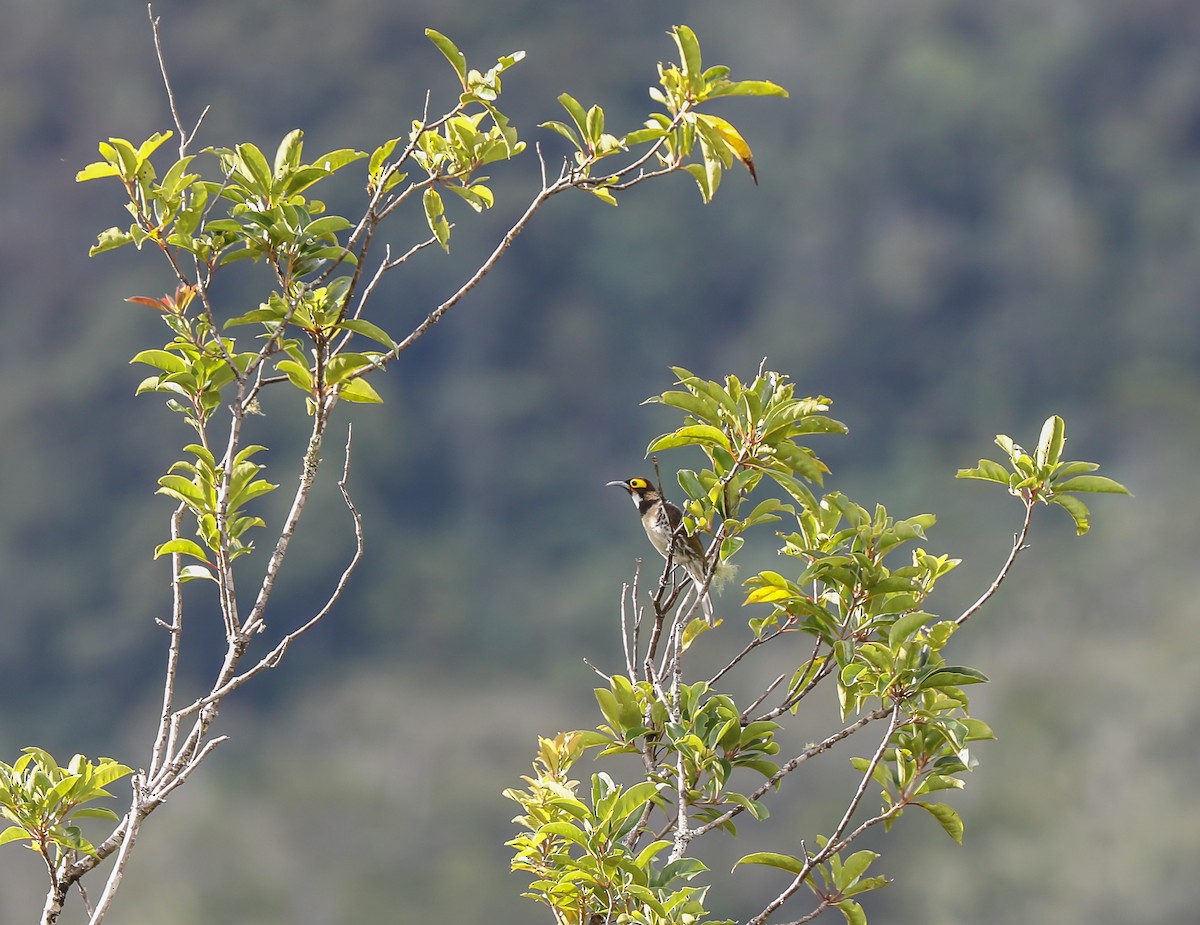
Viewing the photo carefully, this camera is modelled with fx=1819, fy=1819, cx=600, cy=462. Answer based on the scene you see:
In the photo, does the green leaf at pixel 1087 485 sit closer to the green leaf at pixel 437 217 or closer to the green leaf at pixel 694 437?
the green leaf at pixel 694 437

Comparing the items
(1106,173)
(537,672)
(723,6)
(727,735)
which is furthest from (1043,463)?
(723,6)

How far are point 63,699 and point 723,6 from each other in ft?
152

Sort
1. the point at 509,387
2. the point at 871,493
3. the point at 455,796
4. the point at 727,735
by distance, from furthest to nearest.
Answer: the point at 509,387 < the point at 871,493 < the point at 455,796 < the point at 727,735

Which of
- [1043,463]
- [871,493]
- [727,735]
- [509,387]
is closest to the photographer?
[727,735]

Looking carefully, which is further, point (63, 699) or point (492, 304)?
point (492, 304)

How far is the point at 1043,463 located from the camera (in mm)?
4820

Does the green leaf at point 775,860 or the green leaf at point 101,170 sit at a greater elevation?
the green leaf at point 101,170

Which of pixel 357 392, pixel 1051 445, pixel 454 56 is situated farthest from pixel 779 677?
pixel 454 56

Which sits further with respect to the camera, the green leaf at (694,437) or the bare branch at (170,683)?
the green leaf at (694,437)

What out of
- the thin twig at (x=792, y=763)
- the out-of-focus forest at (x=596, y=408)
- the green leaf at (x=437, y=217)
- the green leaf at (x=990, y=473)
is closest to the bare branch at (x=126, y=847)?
the thin twig at (x=792, y=763)

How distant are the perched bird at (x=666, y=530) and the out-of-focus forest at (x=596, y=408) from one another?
1752 inches

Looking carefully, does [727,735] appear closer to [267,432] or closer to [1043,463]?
[1043,463]

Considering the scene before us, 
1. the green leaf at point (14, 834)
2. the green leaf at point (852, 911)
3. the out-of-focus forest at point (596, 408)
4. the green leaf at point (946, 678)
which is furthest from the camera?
the out-of-focus forest at point (596, 408)

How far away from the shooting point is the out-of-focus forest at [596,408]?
5788 centimetres
